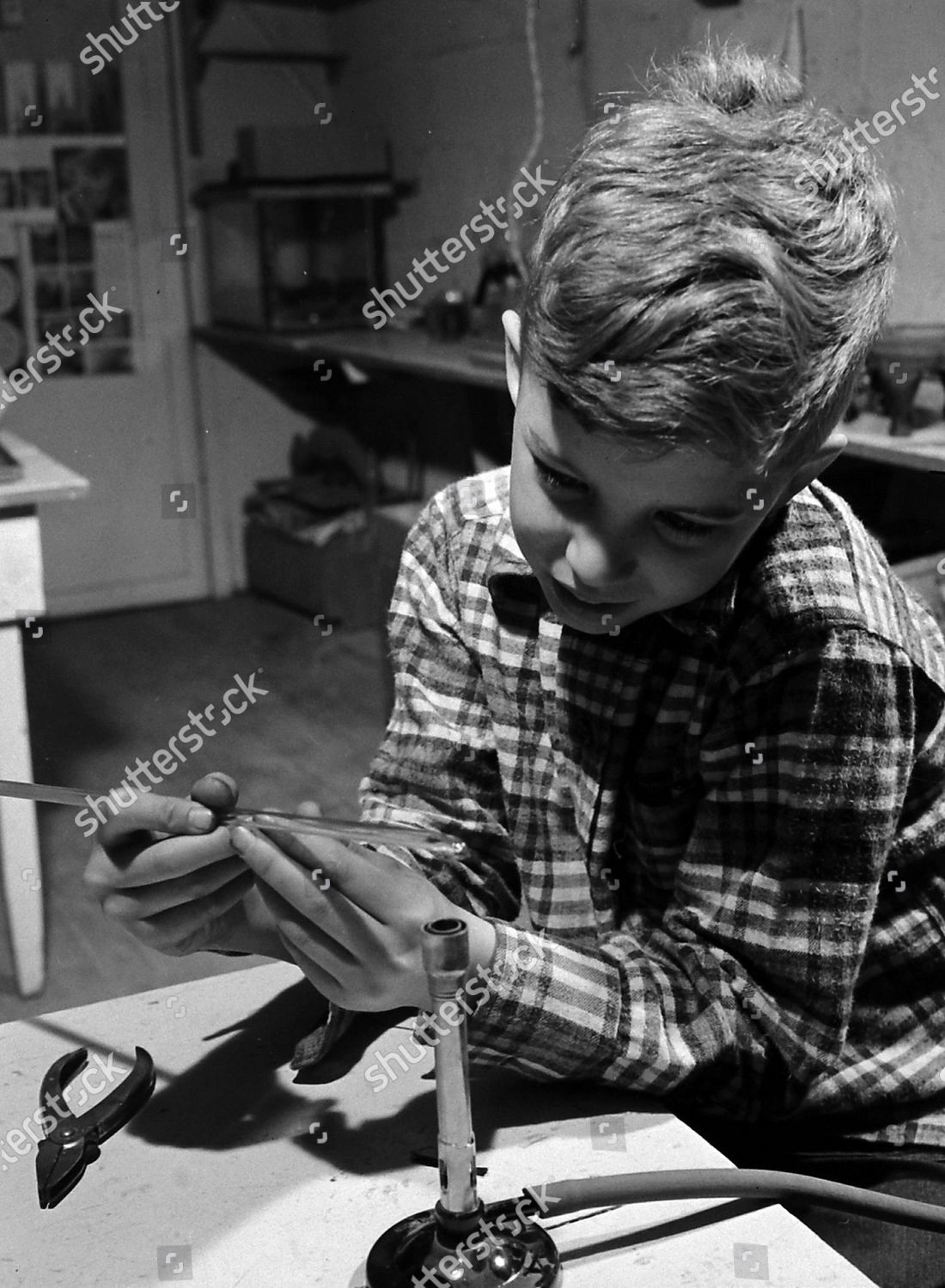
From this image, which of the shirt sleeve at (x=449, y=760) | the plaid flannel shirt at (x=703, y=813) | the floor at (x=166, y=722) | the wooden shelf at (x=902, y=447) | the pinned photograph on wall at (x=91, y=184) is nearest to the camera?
the plaid flannel shirt at (x=703, y=813)

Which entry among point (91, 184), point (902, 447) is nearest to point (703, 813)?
point (902, 447)

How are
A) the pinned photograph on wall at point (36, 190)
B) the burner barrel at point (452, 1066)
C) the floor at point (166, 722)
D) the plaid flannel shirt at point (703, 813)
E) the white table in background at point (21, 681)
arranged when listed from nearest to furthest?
the burner barrel at point (452, 1066)
the plaid flannel shirt at point (703, 813)
the white table in background at point (21, 681)
the floor at point (166, 722)
the pinned photograph on wall at point (36, 190)

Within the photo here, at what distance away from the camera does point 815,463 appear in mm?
652

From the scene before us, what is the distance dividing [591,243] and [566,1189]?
0.42 meters

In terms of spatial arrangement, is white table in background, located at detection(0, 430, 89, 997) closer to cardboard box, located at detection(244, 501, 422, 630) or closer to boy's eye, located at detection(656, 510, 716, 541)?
boy's eye, located at detection(656, 510, 716, 541)

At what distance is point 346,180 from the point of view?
3.02 m

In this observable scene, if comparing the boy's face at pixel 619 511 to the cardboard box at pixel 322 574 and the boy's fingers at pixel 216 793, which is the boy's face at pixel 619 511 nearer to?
the boy's fingers at pixel 216 793

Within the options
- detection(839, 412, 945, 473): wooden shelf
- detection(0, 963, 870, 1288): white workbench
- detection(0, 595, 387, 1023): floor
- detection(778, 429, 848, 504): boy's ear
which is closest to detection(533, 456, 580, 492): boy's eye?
detection(778, 429, 848, 504): boy's ear

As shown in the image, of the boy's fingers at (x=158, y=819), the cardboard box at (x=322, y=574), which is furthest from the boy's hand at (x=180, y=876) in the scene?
the cardboard box at (x=322, y=574)

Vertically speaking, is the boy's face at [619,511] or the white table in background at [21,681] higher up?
the boy's face at [619,511]

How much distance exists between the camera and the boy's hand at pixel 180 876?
23.9 inches

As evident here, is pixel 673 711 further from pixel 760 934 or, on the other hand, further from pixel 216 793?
pixel 216 793

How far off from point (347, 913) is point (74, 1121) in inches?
7.2

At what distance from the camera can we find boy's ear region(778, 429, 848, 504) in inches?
25.3
